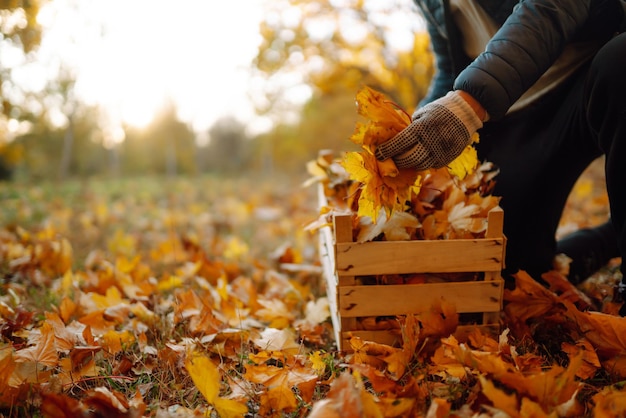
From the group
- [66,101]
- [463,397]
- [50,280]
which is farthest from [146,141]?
[463,397]

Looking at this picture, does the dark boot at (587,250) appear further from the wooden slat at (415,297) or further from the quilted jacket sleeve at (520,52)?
the quilted jacket sleeve at (520,52)

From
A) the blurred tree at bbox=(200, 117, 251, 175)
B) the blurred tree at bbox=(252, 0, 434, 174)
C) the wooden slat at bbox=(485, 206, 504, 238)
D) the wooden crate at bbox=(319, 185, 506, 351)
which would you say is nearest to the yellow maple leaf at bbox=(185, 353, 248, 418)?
the wooden crate at bbox=(319, 185, 506, 351)

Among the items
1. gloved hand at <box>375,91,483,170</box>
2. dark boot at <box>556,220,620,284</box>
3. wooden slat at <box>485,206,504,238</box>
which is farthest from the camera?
dark boot at <box>556,220,620,284</box>

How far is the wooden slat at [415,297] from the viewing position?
144 cm

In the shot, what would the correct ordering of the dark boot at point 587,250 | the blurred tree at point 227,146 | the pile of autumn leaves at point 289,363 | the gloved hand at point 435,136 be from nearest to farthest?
the pile of autumn leaves at point 289,363, the gloved hand at point 435,136, the dark boot at point 587,250, the blurred tree at point 227,146

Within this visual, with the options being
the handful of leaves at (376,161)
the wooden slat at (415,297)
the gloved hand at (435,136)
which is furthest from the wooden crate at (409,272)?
the gloved hand at (435,136)

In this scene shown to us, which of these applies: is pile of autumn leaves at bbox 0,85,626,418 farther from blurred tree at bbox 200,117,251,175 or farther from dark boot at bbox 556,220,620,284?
blurred tree at bbox 200,117,251,175

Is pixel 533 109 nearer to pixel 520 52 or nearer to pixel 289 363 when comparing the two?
pixel 520 52

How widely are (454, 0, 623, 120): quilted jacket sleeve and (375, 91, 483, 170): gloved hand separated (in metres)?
0.07

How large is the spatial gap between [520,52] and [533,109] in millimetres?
570

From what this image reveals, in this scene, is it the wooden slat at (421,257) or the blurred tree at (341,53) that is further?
the blurred tree at (341,53)

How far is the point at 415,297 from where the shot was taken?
146 cm

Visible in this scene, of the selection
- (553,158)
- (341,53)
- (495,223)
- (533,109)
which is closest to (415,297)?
(495,223)

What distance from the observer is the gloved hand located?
3.90ft
